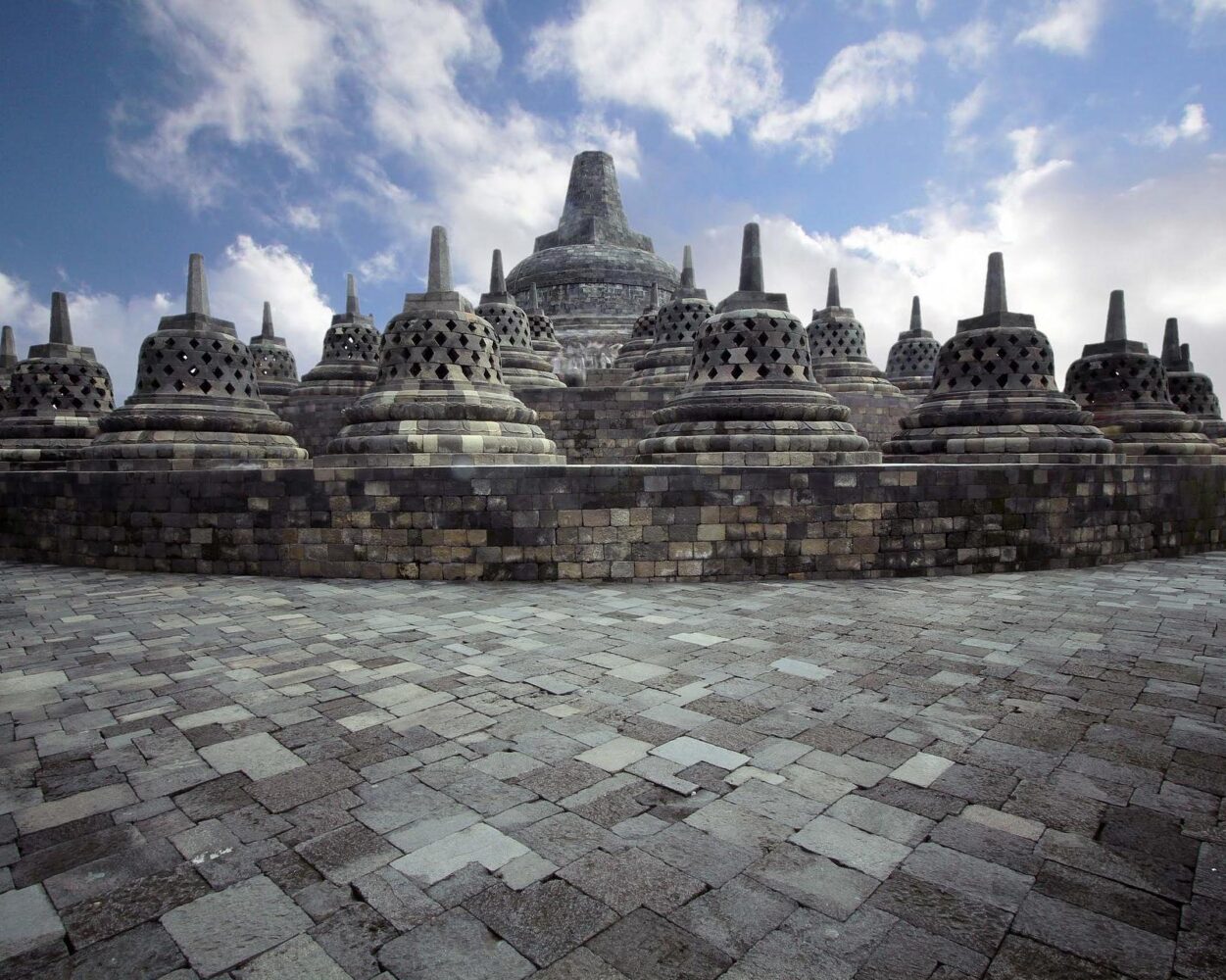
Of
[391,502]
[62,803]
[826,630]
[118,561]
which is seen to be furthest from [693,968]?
[118,561]

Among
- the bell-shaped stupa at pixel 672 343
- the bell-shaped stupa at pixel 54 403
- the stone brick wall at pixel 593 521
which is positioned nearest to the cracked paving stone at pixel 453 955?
the stone brick wall at pixel 593 521

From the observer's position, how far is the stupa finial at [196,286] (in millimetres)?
9727

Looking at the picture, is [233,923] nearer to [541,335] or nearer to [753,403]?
[753,403]

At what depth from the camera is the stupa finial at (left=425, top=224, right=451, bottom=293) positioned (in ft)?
30.3

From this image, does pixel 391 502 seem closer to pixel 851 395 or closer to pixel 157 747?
pixel 157 747

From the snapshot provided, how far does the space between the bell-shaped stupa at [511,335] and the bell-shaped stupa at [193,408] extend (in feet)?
17.0

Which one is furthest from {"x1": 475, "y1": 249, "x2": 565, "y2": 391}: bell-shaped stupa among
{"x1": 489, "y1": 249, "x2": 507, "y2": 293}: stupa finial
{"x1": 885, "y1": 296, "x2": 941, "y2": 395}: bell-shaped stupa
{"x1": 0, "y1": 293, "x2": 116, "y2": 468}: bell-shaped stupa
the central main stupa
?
{"x1": 885, "y1": 296, "x2": 941, "y2": 395}: bell-shaped stupa

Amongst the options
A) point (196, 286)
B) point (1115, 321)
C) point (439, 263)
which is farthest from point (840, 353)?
point (196, 286)

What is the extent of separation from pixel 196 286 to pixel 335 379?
19.3 ft

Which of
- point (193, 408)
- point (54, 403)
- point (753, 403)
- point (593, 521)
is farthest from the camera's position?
point (54, 403)

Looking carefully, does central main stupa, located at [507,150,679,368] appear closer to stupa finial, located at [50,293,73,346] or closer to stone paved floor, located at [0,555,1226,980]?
stupa finial, located at [50,293,73,346]

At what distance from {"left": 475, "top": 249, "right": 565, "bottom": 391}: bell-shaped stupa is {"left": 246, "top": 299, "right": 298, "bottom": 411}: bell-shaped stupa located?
5.90 m

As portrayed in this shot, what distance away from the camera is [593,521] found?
6.97 m

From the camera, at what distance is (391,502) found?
23.4ft
